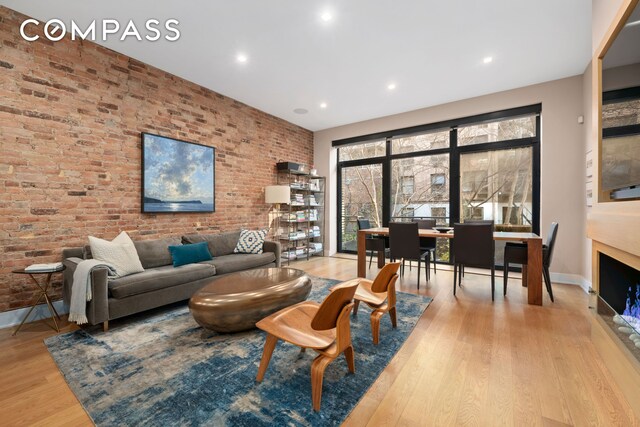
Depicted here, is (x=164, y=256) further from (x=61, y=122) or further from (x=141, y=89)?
(x=141, y=89)

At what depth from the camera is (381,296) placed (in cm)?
239

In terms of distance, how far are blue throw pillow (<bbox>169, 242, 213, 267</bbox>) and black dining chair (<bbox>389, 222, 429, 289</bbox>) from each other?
266 cm

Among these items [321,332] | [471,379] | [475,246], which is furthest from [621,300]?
[321,332]

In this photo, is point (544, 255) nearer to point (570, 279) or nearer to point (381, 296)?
point (570, 279)

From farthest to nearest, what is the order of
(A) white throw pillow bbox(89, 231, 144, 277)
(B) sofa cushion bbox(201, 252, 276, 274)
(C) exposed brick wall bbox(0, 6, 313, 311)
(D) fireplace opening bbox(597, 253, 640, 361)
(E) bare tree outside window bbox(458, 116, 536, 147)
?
(E) bare tree outside window bbox(458, 116, 536, 147) < (B) sofa cushion bbox(201, 252, 276, 274) < (A) white throw pillow bbox(89, 231, 144, 277) < (C) exposed brick wall bbox(0, 6, 313, 311) < (D) fireplace opening bbox(597, 253, 640, 361)

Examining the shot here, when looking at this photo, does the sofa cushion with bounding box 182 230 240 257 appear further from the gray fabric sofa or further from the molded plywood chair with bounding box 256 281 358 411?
the molded plywood chair with bounding box 256 281 358 411

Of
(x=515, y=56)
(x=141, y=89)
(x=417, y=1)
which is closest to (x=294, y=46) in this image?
(x=417, y=1)

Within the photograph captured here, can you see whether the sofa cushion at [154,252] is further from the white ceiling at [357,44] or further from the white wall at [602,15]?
the white wall at [602,15]

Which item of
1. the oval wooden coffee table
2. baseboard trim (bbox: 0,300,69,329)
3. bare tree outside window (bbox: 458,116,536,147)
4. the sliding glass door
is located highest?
bare tree outside window (bbox: 458,116,536,147)

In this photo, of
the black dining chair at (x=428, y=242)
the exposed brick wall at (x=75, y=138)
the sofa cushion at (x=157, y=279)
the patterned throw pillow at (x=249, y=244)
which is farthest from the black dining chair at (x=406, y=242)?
the exposed brick wall at (x=75, y=138)

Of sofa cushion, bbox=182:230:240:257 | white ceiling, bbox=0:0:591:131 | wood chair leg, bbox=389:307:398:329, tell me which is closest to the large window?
white ceiling, bbox=0:0:591:131

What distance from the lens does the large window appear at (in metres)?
4.37

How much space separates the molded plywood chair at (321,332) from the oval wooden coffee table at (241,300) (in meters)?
0.55

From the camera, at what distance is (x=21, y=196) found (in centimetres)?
258
